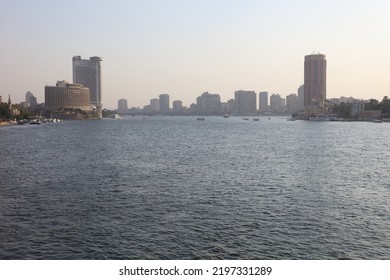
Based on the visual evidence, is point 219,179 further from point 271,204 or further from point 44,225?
point 44,225

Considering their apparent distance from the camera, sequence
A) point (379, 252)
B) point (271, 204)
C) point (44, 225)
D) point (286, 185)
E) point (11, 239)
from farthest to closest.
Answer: point (286, 185) → point (271, 204) → point (44, 225) → point (11, 239) → point (379, 252)

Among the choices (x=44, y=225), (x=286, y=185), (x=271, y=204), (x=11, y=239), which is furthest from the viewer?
(x=286, y=185)

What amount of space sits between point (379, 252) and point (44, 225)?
65.5 ft

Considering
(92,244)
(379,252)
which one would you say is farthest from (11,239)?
(379,252)

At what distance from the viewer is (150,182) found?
42250 mm

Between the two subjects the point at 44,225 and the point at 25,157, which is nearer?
the point at 44,225

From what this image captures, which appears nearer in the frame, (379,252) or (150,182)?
(379,252)
